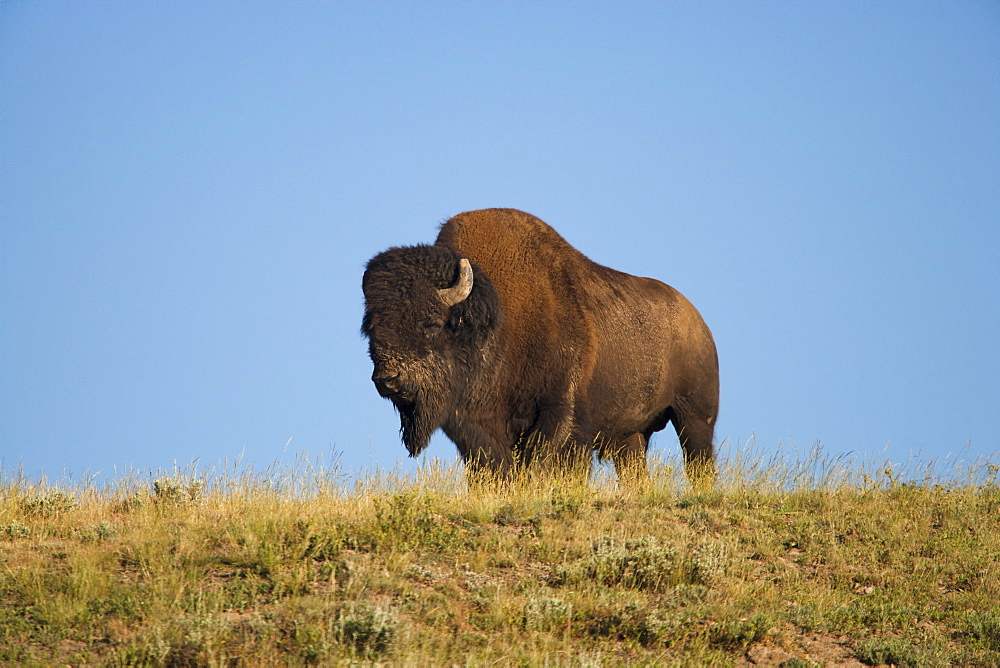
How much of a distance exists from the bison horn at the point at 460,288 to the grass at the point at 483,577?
1989 mm

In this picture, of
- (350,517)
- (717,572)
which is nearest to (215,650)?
(350,517)

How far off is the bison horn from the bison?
0.01m

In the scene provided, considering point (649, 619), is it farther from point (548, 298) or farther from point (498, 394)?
point (548, 298)

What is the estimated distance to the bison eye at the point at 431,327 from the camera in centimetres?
968

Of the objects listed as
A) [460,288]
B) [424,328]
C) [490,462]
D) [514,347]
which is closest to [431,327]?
[424,328]

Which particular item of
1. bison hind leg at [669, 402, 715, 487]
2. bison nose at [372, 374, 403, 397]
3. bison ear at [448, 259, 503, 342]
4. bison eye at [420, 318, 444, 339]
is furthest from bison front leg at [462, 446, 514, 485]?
bison hind leg at [669, 402, 715, 487]

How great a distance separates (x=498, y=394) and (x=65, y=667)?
231 inches

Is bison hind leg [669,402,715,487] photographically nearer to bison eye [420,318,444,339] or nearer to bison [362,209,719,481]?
bison [362,209,719,481]

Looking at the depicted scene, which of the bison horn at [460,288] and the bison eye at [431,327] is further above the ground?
the bison horn at [460,288]

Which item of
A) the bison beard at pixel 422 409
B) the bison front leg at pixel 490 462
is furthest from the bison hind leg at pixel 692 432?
the bison beard at pixel 422 409

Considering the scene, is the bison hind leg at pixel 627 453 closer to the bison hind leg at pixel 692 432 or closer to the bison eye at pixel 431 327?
the bison hind leg at pixel 692 432

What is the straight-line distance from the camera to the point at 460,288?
32.6 ft

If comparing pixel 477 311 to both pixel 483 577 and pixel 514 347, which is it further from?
pixel 483 577

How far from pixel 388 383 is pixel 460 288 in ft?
4.18
